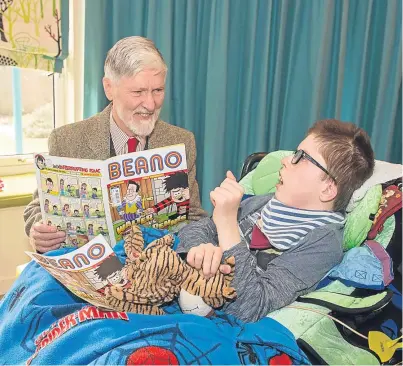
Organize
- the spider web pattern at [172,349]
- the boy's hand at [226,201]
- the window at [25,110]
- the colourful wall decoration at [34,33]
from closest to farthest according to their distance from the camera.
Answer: the spider web pattern at [172,349], the boy's hand at [226,201], the colourful wall decoration at [34,33], the window at [25,110]

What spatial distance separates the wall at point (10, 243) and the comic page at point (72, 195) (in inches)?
34.0

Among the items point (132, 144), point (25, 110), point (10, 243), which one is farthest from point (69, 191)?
point (25, 110)

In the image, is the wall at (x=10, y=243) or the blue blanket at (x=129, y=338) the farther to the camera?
the wall at (x=10, y=243)

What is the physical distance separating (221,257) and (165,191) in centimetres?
33

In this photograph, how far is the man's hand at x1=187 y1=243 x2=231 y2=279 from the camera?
1099mm

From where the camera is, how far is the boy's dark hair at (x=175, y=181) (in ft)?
4.53

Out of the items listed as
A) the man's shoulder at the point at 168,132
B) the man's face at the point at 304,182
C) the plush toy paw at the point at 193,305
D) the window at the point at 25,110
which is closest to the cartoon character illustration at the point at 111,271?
the plush toy paw at the point at 193,305

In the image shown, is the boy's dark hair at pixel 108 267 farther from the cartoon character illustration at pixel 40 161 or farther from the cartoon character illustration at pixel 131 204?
the cartoon character illustration at pixel 40 161

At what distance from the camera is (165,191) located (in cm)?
140

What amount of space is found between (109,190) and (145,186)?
10 centimetres

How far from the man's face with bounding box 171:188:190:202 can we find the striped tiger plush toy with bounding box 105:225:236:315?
12.0 inches

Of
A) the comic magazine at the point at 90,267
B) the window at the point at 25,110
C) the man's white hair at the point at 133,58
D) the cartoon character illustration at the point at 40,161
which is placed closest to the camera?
the comic magazine at the point at 90,267

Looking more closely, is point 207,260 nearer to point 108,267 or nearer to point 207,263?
point 207,263

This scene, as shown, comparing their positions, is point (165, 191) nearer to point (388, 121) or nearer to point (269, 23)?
point (269, 23)
